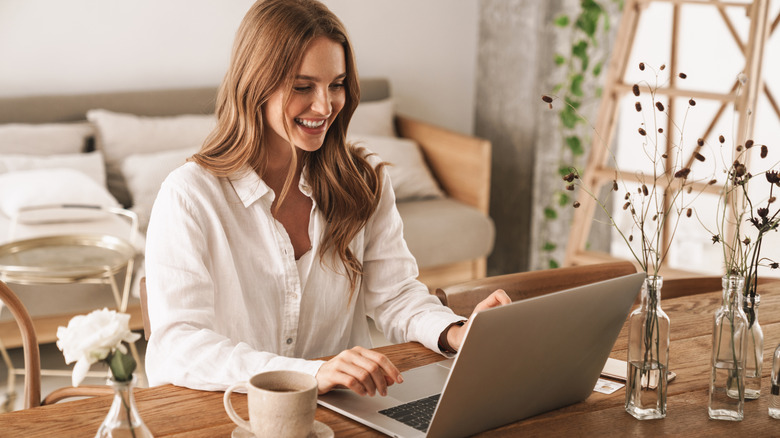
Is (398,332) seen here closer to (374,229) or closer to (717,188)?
(374,229)

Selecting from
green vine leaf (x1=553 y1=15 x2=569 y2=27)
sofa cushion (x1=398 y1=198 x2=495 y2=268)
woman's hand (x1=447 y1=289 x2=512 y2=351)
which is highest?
green vine leaf (x1=553 y1=15 x2=569 y2=27)

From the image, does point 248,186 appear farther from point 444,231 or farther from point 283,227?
point 444,231

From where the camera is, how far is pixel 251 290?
4.83 feet

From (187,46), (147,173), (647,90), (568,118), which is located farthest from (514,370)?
(187,46)

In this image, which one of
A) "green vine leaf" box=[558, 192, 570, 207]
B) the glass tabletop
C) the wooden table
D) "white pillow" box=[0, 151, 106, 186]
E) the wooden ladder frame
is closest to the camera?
the wooden table

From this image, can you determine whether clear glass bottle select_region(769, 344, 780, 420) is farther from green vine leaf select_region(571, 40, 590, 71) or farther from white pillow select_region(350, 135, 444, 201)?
green vine leaf select_region(571, 40, 590, 71)

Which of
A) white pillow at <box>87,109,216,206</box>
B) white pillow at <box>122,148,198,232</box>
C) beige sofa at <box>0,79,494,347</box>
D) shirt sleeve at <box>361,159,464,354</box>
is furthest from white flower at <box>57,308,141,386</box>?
white pillow at <box>87,109,216,206</box>

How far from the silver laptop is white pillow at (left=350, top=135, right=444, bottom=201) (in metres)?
2.42

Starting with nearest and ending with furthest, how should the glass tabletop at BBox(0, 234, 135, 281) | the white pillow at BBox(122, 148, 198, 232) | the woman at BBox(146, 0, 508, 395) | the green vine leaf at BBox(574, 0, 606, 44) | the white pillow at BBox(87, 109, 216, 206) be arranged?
the woman at BBox(146, 0, 508, 395) < the glass tabletop at BBox(0, 234, 135, 281) < the white pillow at BBox(122, 148, 198, 232) < the white pillow at BBox(87, 109, 216, 206) < the green vine leaf at BBox(574, 0, 606, 44)

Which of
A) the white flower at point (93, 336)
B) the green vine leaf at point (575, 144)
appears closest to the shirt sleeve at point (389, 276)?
the white flower at point (93, 336)

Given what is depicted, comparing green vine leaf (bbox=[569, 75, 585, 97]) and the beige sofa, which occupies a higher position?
green vine leaf (bbox=[569, 75, 585, 97])

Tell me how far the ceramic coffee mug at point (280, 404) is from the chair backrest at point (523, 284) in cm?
61

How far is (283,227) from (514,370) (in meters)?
0.61

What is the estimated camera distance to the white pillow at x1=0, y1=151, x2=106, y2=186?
306 cm
